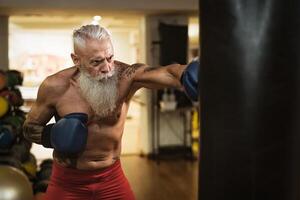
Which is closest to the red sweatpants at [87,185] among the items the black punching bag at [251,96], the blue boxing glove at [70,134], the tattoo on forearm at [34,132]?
the tattoo on forearm at [34,132]

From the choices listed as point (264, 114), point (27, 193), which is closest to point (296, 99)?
point (264, 114)

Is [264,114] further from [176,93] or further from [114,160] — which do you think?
[176,93]

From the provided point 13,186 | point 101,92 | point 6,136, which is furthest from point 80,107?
point 6,136

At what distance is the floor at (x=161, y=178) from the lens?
4.22m

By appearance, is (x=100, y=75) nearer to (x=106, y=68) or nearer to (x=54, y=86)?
(x=106, y=68)

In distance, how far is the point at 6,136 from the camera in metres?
3.75

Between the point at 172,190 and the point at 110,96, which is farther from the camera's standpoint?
the point at 172,190

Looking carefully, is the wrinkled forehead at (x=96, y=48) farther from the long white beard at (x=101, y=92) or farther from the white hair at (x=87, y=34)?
the long white beard at (x=101, y=92)

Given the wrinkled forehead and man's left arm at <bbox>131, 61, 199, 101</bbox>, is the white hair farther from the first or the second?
man's left arm at <bbox>131, 61, 199, 101</bbox>

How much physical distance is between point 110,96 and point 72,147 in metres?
0.36

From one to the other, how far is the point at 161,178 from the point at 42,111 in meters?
3.22

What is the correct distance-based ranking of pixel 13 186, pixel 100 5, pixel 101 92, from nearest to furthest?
1. pixel 101 92
2. pixel 13 186
3. pixel 100 5

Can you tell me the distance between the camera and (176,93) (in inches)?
229

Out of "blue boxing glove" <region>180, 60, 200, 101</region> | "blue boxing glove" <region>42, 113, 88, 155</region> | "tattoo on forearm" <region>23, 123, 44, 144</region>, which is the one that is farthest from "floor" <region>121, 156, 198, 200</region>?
"blue boxing glove" <region>180, 60, 200, 101</region>
